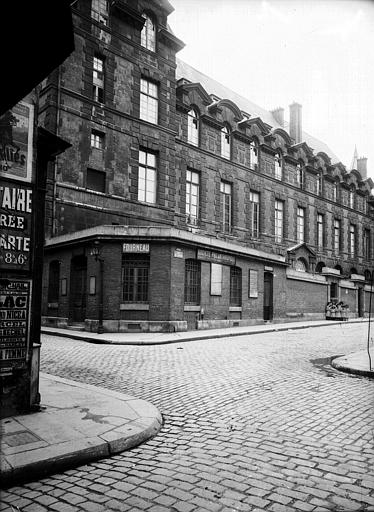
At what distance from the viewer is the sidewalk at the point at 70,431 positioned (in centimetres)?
366

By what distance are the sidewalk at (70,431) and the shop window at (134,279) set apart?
1161 centimetres

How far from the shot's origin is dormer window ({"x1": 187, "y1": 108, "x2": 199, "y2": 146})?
2806 centimetres

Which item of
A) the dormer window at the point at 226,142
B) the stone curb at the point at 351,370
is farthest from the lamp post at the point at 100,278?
the dormer window at the point at 226,142

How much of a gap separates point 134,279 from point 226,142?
16955 mm

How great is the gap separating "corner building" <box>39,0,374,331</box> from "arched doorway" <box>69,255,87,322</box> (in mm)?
54

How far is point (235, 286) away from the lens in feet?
71.5

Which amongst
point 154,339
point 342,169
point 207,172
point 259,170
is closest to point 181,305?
point 154,339

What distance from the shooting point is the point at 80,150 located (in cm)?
2117

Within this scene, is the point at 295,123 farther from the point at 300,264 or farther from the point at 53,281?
the point at 53,281

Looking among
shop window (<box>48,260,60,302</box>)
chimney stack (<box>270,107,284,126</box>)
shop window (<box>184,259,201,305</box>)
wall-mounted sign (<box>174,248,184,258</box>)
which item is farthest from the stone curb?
chimney stack (<box>270,107,284,126</box>)

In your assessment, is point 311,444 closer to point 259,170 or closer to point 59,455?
point 59,455

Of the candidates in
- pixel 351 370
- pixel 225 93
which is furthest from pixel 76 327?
pixel 225 93

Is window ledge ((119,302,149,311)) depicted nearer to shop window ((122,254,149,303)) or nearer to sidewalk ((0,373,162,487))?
shop window ((122,254,149,303))

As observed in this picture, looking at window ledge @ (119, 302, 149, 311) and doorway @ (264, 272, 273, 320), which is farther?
doorway @ (264, 272, 273, 320)
